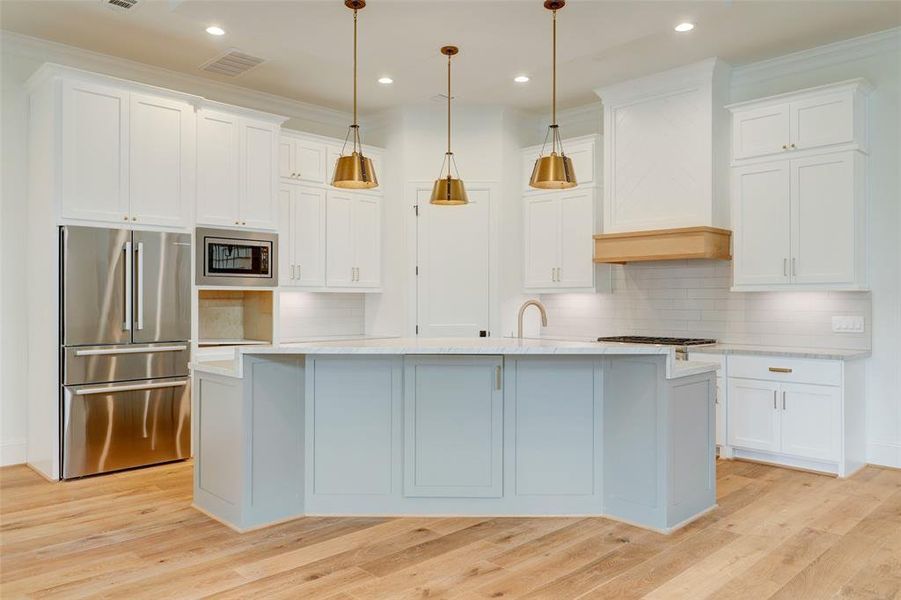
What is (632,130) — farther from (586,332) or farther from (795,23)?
(586,332)

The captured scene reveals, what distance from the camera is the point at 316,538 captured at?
326 centimetres

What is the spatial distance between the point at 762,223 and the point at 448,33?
271 centimetres

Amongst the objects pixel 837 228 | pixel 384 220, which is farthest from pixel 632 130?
pixel 384 220

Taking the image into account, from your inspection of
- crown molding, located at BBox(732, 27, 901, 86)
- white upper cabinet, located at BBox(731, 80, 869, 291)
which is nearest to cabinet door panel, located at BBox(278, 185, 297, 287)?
white upper cabinet, located at BBox(731, 80, 869, 291)

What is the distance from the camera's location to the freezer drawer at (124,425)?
436 centimetres

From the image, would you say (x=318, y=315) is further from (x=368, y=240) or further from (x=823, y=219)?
(x=823, y=219)

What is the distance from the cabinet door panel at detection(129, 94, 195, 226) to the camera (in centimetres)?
464

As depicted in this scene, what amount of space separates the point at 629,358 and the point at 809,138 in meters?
2.51

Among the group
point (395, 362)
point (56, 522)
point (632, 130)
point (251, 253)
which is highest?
point (632, 130)

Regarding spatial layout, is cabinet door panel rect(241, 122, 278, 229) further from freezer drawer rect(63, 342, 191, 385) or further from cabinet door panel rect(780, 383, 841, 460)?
cabinet door panel rect(780, 383, 841, 460)

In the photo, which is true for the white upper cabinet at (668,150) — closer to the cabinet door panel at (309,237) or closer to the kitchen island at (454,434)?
the kitchen island at (454,434)

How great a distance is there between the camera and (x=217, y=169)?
507cm

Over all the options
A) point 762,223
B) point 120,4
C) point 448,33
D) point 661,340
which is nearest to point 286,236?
point 120,4

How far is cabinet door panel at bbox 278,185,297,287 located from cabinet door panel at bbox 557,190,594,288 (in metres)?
2.45
